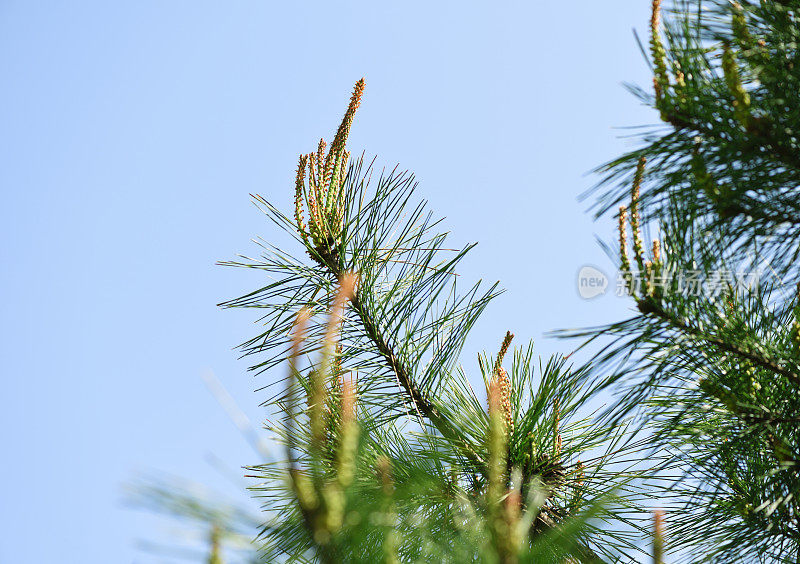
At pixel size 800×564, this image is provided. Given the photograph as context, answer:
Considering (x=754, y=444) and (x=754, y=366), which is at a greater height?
(x=754, y=366)

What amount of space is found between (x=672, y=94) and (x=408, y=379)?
25.3 inches

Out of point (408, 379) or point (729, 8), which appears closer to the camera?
point (729, 8)

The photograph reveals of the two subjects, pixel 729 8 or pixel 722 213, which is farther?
pixel 729 8

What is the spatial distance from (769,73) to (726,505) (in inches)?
27.3

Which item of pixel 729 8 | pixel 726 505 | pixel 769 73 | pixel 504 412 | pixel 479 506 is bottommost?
pixel 726 505

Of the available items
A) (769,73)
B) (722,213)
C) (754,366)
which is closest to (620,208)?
(722,213)

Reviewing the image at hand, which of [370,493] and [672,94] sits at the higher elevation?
[672,94]

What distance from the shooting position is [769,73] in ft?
3.11

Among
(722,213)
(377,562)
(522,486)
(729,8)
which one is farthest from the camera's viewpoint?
(522,486)

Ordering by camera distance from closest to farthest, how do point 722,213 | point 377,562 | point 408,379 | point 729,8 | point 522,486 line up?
point 377,562 < point 722,213 < point 729,8 < point 522,486 < point 408,379

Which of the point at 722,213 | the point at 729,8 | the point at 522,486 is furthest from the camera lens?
the point at 522,486

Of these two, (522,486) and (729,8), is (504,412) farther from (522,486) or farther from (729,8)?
(729,8)

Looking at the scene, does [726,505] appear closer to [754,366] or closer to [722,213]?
[754,366]

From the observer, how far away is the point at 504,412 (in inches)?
47.1
